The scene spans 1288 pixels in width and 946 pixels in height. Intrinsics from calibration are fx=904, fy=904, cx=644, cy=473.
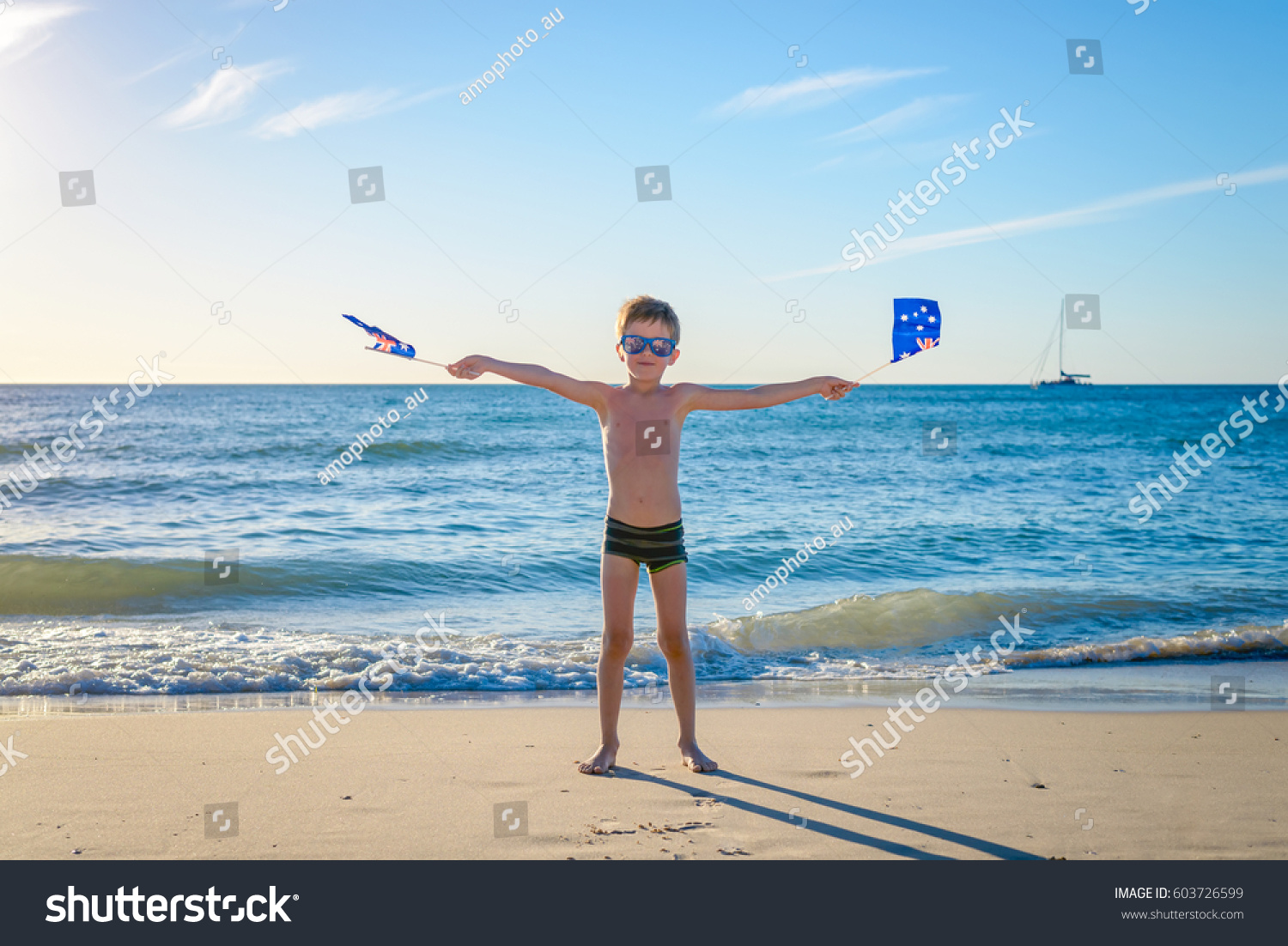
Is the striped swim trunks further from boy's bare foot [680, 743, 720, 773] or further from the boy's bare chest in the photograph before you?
boy's bare foot [680, 743, 720, 773]

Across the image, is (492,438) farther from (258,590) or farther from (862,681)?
(862,681)

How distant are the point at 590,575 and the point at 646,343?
6.70 metres

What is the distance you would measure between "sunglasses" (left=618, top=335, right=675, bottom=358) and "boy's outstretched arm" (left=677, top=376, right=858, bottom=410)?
0.82 ft

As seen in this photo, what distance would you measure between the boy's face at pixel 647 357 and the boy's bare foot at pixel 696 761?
6.06ft

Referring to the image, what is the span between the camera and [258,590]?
9.54 meters

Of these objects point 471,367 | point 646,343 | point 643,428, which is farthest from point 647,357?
point 471,367

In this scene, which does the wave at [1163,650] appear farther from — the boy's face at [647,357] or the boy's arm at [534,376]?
the boy's arm at [534,376]

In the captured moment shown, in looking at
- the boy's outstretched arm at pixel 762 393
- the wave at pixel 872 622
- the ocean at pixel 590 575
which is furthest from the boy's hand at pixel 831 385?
A: the wave at pixel 872 622

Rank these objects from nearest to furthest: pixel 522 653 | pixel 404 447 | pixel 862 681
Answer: pixel 862 681 < pixel 522 653 < pixel 404 447

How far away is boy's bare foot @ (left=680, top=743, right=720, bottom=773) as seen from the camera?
440cm

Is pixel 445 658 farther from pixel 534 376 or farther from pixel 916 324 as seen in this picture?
pixel 916 324

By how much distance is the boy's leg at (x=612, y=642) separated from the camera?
4348 mm
